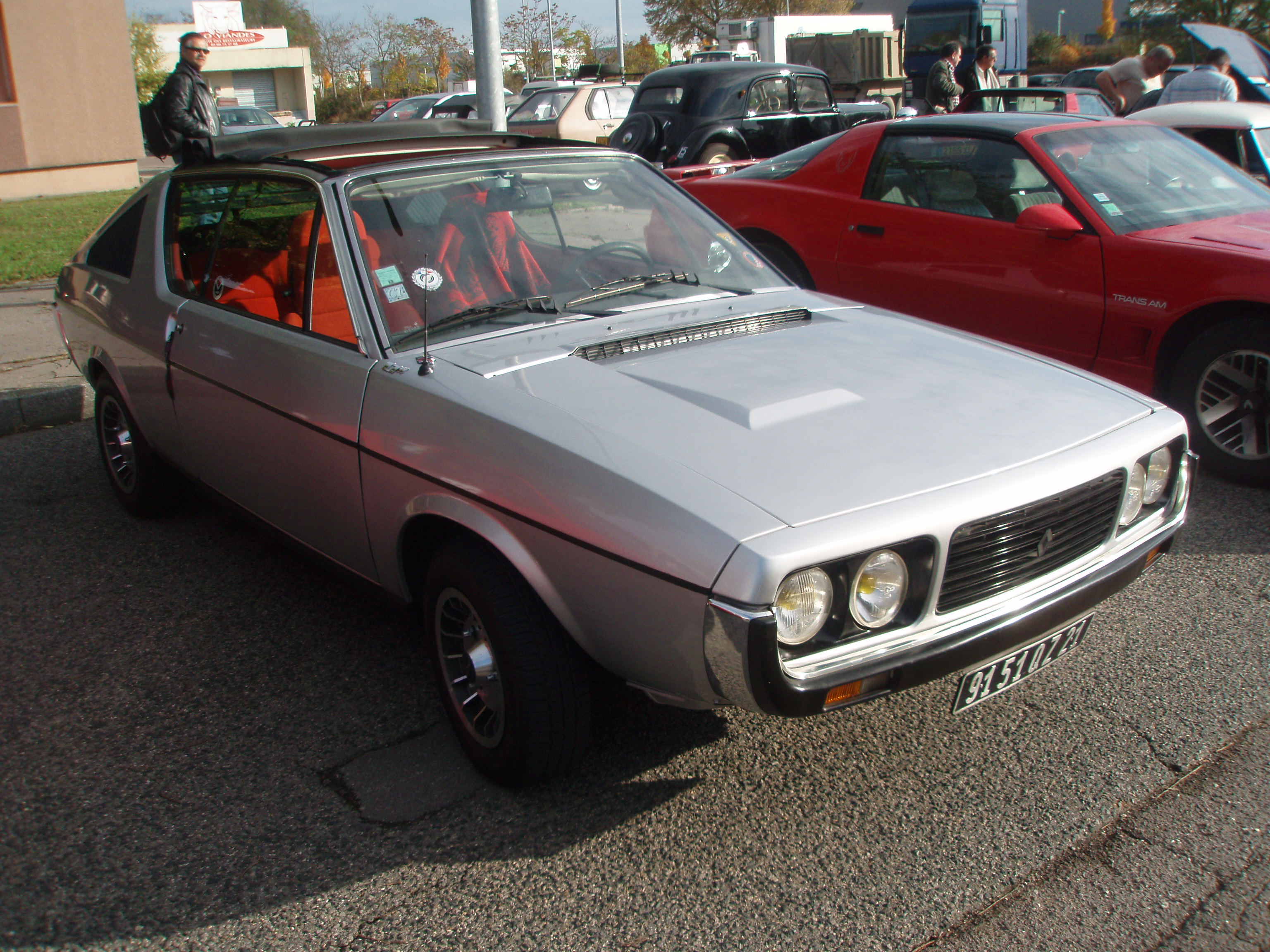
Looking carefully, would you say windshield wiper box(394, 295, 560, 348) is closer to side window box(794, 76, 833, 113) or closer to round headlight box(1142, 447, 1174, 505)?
round headlight box(1142, 447, 1174, 505)

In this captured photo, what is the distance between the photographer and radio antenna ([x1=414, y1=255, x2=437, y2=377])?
2.71 m

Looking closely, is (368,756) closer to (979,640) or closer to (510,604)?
(510,604)

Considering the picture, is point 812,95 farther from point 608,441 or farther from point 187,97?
point 608,441

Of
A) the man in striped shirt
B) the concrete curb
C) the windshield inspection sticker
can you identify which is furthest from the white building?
the windshield inspection sticker

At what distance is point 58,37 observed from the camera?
16.8 meters

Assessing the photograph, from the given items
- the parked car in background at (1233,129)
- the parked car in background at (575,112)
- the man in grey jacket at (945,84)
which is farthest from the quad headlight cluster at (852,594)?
the parked car in background at (575,112)

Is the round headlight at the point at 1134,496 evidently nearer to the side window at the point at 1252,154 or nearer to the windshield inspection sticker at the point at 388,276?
the windshield inspection sticker at the point at 388,276

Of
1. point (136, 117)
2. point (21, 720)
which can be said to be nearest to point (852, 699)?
point (21, 720)

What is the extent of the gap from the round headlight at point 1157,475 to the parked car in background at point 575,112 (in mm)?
15927

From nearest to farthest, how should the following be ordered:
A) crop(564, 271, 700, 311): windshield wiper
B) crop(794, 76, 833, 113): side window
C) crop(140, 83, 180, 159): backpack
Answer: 1. crop(564, 271, 700, 311): windshield wiper
2. crop(140, 83, 180, 159): backpack
3. crop(794, 76, 833, 113): side window

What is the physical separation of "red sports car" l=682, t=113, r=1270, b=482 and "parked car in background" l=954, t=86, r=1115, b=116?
298cm

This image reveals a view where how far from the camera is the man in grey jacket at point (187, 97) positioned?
324 inches

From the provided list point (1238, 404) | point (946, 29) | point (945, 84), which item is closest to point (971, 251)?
point (1238, 404)

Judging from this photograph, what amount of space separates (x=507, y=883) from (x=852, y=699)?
857mm
